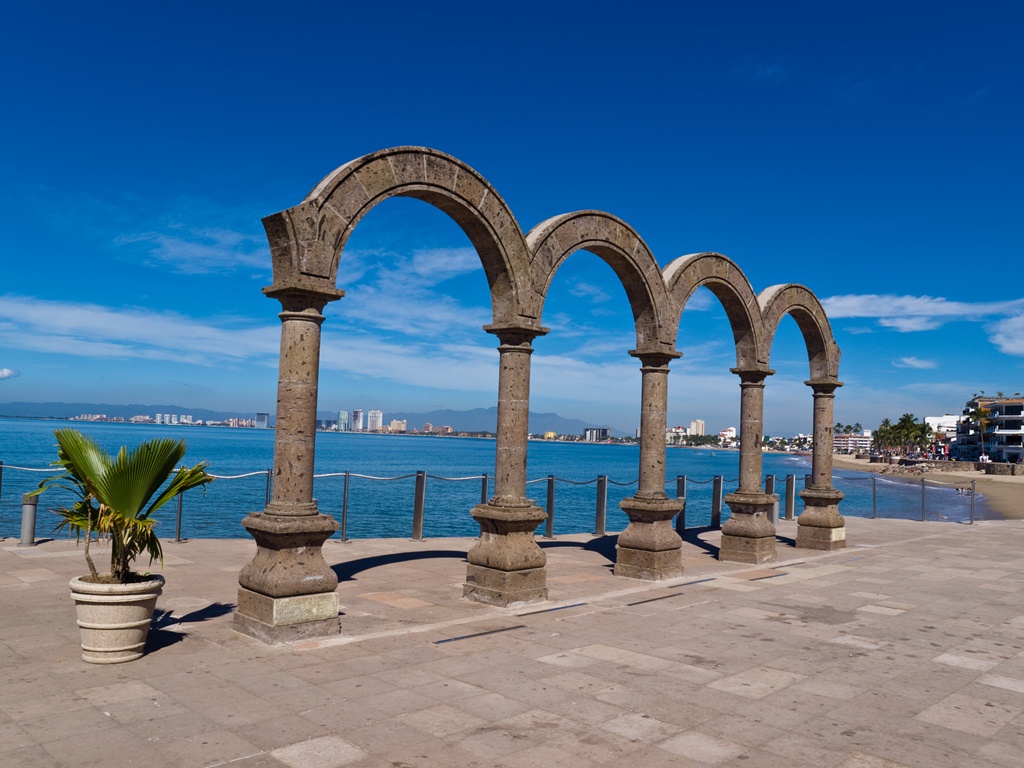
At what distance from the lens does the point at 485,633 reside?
289 inches

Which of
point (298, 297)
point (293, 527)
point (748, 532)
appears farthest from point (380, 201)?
point (748, 532)

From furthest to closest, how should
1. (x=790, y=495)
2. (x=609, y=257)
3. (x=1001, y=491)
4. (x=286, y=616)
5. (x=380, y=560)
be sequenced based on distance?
(x=1001, y=491)
(x=790, y=495)
(x=380, y=560)
(x=609, y=257)
(x=286, y=616)

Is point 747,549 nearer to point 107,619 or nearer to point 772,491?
point 772,491

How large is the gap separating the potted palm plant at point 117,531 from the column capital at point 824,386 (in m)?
12.6

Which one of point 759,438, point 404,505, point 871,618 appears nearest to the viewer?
point 871,618

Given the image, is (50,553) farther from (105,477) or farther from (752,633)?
(752,633)

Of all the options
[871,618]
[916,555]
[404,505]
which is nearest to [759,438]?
[916,555]

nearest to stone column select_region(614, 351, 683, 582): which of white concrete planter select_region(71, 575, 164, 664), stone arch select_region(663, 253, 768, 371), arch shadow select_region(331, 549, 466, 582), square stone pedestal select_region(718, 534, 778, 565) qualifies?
stone arch select_region(663, 253, 768, 371)

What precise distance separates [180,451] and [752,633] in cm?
570

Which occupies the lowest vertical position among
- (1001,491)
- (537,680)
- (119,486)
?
(1001,491)

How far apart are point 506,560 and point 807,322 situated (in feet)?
30.4

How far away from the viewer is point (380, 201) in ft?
25.8

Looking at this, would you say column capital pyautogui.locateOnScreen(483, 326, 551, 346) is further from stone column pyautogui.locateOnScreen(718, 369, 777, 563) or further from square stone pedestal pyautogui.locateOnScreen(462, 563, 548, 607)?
stone column pyautogui.locateOnScreen(718, 369, 777, 563)

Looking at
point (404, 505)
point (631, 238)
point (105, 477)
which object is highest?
point (631, 238)
